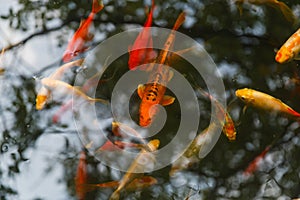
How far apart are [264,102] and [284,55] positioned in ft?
0.88

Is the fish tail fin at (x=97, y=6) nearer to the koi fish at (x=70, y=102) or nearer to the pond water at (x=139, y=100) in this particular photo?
the pond water at (x=139, y=100)

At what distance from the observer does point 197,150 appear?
2477 millimetres

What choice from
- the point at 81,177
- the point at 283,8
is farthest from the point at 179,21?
the point at 81,177

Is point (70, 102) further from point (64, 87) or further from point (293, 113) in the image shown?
point (293, 113)

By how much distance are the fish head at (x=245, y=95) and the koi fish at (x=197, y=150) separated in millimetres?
191

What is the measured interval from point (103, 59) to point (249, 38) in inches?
32.2

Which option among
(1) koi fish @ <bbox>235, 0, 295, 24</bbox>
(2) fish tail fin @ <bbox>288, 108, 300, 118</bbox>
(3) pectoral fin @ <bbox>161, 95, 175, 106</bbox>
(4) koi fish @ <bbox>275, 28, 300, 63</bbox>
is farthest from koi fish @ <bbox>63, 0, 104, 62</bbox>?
(2) fish tail fin @ <bbox>288, 108, 300, 118</bbox>

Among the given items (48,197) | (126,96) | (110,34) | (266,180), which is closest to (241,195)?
(266,180)

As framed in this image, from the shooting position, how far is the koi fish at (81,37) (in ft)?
8.89

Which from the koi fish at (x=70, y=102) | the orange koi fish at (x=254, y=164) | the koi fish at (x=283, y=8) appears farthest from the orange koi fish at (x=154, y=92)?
the koi fish at (x=283, y=8)

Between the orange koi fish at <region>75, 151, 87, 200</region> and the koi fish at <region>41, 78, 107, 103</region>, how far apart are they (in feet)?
1.03

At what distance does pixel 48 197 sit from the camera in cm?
240

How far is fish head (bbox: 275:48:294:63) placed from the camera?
253 centimetres

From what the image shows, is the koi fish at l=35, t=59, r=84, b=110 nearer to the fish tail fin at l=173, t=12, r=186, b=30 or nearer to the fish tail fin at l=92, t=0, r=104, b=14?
the fish tail fin at l=92, t=0, r=104, b=14
